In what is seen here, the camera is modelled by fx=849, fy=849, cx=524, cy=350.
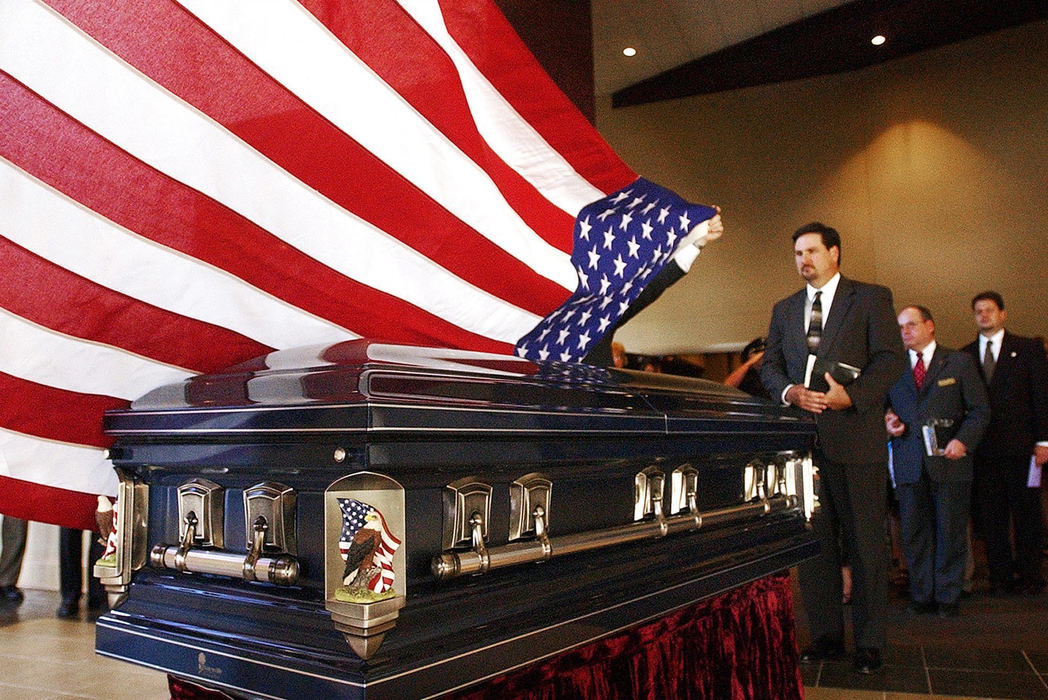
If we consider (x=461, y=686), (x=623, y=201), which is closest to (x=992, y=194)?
(x=623, y=201)

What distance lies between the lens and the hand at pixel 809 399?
2.79 meters

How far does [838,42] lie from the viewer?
8.55m

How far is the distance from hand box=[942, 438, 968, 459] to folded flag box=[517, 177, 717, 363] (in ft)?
9.88

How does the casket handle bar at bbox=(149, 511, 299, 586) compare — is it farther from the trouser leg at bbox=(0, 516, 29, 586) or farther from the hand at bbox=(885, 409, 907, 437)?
the trouser leg at bbox=(0, 516, 29, 586)

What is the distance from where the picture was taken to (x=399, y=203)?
1.52 m

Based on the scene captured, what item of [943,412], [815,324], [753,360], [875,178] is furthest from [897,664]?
[875,178]

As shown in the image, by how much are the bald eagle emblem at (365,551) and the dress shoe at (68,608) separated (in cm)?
430

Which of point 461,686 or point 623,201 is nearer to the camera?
point 461,686

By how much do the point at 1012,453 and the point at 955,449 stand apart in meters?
0.90

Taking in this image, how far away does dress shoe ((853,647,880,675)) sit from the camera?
2.89 metres

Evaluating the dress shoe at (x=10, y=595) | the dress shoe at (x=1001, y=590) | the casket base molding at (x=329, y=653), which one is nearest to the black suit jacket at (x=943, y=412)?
the dress shoe at (x=1001, y=590)

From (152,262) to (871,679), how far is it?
261cm

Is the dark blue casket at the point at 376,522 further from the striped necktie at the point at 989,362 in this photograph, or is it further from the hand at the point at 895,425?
the striped necktie at the point at 989,362

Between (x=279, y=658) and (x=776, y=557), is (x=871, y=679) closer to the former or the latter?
(x=776, y=557)
